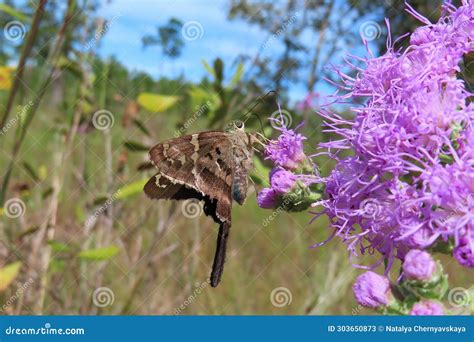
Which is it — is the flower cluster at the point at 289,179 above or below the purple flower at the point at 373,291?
above

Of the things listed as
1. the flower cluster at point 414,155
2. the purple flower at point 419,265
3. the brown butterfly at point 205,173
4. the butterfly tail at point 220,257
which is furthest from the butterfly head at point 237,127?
the purple flower at point 419,265

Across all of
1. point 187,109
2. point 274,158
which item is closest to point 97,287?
point 187,109

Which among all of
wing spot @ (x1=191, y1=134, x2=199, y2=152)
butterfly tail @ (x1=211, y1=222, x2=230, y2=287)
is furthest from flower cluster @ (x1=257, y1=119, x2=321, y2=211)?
wing spot @ (x1=191, y1=134, x2=199, y2=152)

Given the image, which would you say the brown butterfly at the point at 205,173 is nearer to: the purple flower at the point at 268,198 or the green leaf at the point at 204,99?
the purple flower at the point at 268,198

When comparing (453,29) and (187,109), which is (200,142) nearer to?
(453,29)

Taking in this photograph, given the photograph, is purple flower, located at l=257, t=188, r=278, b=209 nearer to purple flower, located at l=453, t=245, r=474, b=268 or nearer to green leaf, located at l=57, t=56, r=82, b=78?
purple flower, located at l=453, t=245, r=474, b=268
